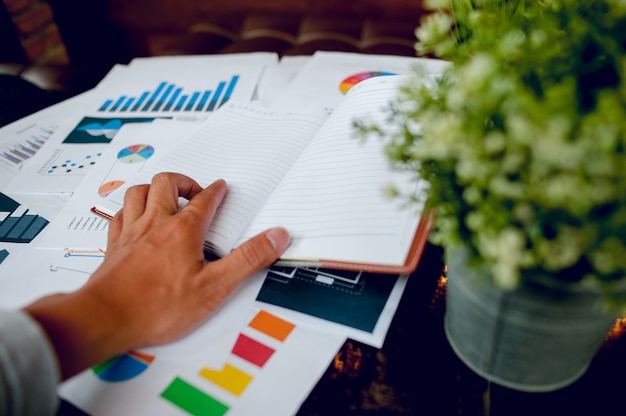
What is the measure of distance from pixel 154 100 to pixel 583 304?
0.89 m

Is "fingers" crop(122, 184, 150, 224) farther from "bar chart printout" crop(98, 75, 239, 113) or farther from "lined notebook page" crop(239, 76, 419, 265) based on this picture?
"bar chart printout" crop(98, 75, 239, 113)

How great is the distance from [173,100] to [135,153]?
0.21 m

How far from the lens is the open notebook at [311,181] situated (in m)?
0.52

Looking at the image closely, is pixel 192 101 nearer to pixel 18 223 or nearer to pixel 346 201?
pixel 18 223

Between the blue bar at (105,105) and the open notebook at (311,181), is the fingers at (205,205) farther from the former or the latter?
the blue bar at (105,105)

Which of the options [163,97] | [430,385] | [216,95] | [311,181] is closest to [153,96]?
[163,97]

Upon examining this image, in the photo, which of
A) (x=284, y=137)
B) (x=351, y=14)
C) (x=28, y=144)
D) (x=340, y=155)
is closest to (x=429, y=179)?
(x=340, y=155)

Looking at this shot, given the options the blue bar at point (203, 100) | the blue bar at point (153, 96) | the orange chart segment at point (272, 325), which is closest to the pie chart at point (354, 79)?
the blue bar at point (203, 100)

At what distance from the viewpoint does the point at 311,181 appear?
62 centimetres

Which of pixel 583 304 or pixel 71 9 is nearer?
pixel 583 304

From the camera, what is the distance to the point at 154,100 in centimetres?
102

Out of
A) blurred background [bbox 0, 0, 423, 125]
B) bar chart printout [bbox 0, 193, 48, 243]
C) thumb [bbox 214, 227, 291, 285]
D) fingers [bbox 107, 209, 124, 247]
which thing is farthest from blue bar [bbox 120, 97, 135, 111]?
thumb [bbox 214, 227, 291, 285]

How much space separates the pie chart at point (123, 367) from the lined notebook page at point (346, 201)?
0.18m

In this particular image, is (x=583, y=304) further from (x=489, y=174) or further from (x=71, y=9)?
(x=71, y=9)
